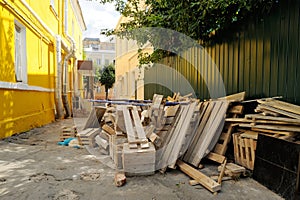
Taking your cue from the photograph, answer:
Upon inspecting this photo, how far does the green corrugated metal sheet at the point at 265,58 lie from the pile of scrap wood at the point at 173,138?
37 centimetres

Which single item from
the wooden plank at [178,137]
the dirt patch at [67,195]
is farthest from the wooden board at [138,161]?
the dirt patch at [67,195]

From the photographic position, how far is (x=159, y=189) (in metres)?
2.31

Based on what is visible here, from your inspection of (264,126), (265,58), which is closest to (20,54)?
(265,58)

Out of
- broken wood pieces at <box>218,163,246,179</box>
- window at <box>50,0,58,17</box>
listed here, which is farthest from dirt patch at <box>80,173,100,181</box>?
window at <box>50,0,58,17</box>

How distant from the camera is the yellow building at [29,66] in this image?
15.4 feet

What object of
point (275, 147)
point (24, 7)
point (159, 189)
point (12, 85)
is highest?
point (24, 7)

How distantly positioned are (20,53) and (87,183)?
5.13 m

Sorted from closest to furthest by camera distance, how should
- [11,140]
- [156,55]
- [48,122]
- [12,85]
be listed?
[11,140] → [12,85] → [156,55] → [48,122]

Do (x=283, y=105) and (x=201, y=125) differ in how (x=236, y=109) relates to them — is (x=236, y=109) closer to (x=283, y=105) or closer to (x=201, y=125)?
(x=201, y=125)

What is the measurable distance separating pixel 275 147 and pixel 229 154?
1022 mm

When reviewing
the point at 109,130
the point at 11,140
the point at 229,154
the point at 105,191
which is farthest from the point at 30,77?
the point at 229,154

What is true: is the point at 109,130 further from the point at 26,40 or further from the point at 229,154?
the point at 26,40

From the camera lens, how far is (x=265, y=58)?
9.72 ft

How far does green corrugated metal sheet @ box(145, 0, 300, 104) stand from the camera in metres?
2.60
